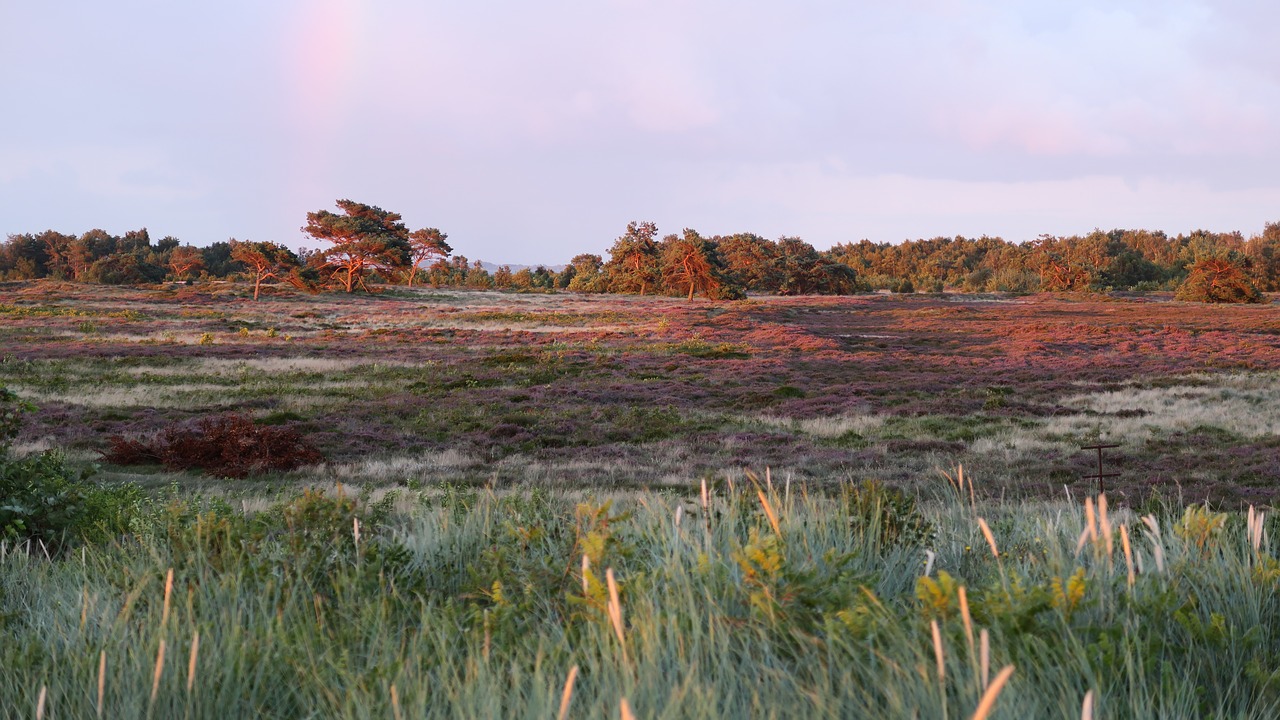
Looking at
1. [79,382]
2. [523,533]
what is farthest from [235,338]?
[523,533]

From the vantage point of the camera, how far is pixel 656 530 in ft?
15.1

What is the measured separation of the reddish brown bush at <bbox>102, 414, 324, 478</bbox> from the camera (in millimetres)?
12070

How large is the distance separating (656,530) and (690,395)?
51.2 feet

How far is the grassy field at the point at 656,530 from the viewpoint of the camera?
246 centimetres

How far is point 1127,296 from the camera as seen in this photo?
69625 millimetres

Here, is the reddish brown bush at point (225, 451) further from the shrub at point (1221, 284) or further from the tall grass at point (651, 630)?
the shrub at point (1221, 284)

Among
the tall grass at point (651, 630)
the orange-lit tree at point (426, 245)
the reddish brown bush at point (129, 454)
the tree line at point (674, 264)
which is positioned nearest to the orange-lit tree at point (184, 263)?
the tree line at point (674, 264)

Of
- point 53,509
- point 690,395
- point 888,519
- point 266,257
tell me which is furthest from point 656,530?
point 266,257

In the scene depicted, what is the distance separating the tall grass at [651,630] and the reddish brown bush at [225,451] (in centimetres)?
809

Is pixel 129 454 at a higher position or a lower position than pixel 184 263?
lower

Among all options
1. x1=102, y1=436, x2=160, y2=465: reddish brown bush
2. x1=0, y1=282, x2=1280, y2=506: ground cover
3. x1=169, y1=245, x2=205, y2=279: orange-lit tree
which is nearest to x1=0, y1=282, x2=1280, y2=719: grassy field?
x1=0, y1=282, x2=1280, y2=506: ground cover

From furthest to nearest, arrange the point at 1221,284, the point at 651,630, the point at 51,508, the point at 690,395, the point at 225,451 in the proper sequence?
1. the point at 1221,284
2. the point at 690,395
3. the point at 225,451
4. the point at 51,508
5. the point at 651,630

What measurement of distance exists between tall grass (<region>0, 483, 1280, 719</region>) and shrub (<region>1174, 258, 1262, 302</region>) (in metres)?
66.1

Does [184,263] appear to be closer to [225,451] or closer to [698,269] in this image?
[698,269]
